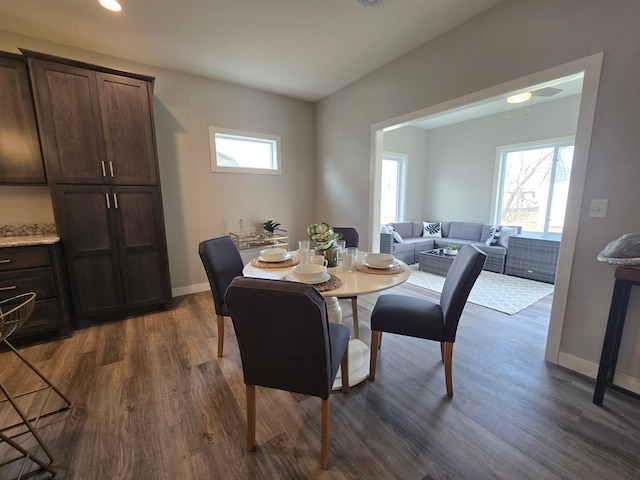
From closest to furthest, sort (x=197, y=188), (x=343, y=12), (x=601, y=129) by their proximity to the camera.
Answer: (x=601, y=129)
(x=343, y=12)
(x=197, y=188)

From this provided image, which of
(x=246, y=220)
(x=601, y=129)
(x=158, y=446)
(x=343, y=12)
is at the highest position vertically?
(x=343, y=12)

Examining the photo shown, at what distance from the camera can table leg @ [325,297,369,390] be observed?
1.76 m

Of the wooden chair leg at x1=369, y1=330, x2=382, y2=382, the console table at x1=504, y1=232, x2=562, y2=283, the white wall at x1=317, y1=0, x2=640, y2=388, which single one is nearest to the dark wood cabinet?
the wooden chair leg at x1=369, y1=330, x2=382, y2=382

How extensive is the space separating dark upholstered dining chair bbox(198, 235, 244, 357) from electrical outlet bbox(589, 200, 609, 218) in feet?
8.51

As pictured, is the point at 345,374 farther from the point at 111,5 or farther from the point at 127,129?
the point at 111,5

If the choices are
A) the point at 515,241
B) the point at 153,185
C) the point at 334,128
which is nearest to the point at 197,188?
the point at 153,185

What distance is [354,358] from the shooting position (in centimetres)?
197

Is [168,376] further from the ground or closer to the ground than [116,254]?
closer to the ground

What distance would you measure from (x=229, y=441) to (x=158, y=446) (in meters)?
0.36

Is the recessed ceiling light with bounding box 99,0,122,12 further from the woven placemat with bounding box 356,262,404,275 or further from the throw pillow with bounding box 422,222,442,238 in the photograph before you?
the throw pillow with bounding box 422,222,442,238

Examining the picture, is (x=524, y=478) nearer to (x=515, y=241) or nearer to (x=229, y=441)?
(x=229, y=441)

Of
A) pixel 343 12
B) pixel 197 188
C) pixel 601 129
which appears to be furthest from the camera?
pixel 197 188

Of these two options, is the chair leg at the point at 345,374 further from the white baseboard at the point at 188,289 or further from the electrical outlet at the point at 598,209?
the white baseboard at the point at 188,289

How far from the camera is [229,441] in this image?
4.45ft
